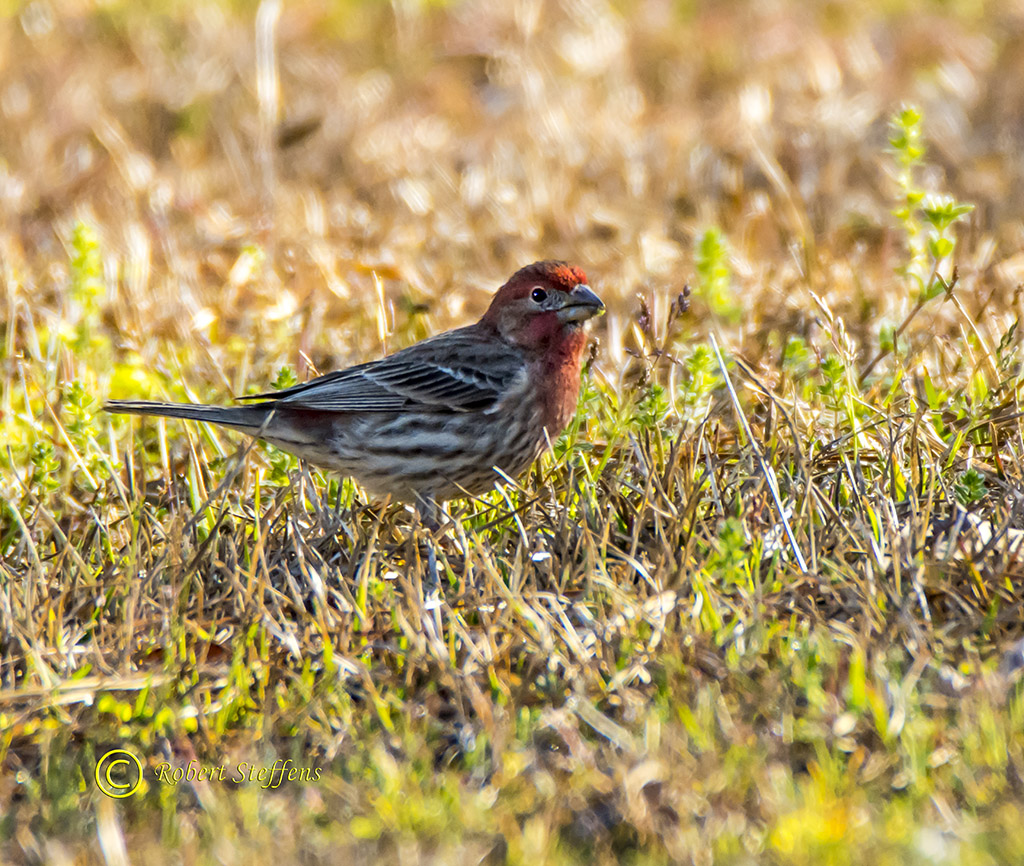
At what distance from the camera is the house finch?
475 cm

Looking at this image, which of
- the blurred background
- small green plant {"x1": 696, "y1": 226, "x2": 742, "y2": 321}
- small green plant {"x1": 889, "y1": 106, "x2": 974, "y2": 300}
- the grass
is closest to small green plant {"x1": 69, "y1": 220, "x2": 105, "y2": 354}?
the grass

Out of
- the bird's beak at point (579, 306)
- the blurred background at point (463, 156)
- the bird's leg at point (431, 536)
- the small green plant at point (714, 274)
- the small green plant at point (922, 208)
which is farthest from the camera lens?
the blurred background at point (463, 156)

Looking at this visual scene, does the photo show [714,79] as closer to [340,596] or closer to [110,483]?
[110,483]

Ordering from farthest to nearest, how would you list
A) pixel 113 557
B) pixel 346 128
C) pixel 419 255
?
pixel 346 128 → pixel 419 255 → pixel 113 557

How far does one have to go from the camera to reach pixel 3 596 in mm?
3619

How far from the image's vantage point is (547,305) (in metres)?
5.02

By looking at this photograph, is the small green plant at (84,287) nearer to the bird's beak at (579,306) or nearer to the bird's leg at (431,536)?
the bird's leg at (431,536)

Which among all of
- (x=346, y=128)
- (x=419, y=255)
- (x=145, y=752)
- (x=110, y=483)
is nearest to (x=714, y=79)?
(x=346, y=128)

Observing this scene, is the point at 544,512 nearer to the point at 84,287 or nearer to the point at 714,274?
the point at 714,274

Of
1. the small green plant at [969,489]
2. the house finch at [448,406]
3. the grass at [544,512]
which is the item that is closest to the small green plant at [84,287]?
the grass at [544,512]

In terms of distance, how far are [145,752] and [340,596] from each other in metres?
0.64

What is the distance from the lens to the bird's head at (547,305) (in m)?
4.97

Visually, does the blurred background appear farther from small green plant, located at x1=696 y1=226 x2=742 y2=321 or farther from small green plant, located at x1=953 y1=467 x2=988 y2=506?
small green plant, located at x1=953 y1=467 x2=988 y2=506

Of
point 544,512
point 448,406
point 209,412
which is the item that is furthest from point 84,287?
point 544,512
